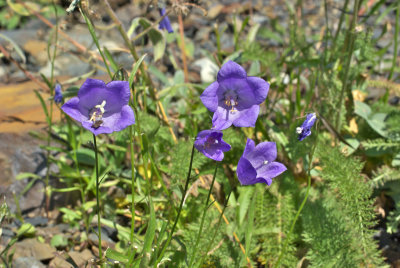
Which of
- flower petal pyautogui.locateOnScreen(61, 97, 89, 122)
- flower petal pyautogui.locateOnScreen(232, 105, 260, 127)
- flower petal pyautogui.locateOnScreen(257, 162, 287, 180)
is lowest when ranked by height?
flower petal pyautogui.locateOnScreen(257, 162, 287, 180)

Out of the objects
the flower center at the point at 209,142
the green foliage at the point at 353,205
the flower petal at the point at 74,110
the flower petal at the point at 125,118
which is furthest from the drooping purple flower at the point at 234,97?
the green foliage at the point at 353,205

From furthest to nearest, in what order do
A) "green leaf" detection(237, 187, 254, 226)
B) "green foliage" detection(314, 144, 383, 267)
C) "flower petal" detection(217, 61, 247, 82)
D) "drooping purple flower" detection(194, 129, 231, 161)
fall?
"green leaf" detection(237, 187, 254, 226) → "green foliage" detection(314, 144, 383, 267) → "flower petal" detection(217, 61, 247, 82) → "drooping purple flower" detection(194, 129, 231, 161)

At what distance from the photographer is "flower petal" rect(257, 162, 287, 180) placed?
6.42ft

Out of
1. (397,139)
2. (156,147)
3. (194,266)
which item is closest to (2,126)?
A: (156,147)

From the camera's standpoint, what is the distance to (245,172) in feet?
5.91

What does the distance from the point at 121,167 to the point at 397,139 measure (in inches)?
85.6

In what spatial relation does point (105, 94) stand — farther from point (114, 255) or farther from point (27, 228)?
point (27, 228)

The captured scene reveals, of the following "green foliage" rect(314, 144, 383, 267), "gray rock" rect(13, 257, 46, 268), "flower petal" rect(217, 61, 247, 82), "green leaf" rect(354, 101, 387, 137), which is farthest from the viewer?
"green leaf" rect(354, 101, 387, 137)

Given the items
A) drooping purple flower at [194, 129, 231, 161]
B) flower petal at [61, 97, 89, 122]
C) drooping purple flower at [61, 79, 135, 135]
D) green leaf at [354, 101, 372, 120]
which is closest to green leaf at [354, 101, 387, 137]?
green leaf at [354, 101, 372, 120]

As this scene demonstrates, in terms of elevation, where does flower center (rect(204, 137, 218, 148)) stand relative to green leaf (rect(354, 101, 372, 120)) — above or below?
above

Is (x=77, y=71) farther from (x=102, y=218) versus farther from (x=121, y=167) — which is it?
(x=102, y=218)

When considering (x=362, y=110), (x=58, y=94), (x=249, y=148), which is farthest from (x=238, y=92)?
(x=362, y=110)

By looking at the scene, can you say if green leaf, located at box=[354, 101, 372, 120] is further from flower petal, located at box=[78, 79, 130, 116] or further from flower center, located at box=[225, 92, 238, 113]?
flower petal, located at box=[78, 79, 130, 116]

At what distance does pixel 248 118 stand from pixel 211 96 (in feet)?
0.81
